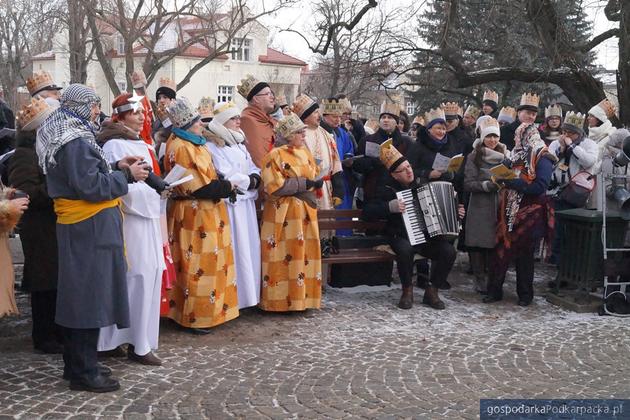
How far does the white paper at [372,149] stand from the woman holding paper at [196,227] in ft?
7.16

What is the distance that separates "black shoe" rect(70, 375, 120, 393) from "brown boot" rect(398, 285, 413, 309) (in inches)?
142

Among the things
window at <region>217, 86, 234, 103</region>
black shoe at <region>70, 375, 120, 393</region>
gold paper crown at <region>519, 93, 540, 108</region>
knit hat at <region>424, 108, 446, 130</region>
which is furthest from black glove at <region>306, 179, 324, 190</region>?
window at <region>217, 86, 234, 103</region>

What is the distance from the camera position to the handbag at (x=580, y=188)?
9.54m

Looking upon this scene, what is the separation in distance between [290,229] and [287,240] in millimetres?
116

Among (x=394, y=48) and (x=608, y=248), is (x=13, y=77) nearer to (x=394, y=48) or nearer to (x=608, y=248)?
(x=394, y=48)

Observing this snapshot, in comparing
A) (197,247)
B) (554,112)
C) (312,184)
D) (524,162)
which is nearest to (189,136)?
(197,247)

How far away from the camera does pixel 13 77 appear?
30344 millimetres

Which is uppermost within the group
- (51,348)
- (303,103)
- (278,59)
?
(278,59)

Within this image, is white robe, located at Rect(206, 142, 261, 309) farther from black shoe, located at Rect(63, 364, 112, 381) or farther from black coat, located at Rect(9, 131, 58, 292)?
black shoe, located at Rect(63, 364, 112, 381)

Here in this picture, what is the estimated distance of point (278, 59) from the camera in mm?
55250

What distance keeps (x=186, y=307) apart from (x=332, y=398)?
2.03m

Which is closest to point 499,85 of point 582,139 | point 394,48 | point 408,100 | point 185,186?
point 408,100

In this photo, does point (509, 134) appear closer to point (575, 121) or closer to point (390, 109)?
point (575, 121)

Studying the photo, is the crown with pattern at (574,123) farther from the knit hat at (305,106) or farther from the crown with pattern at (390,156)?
the knit hat at (305,106)
